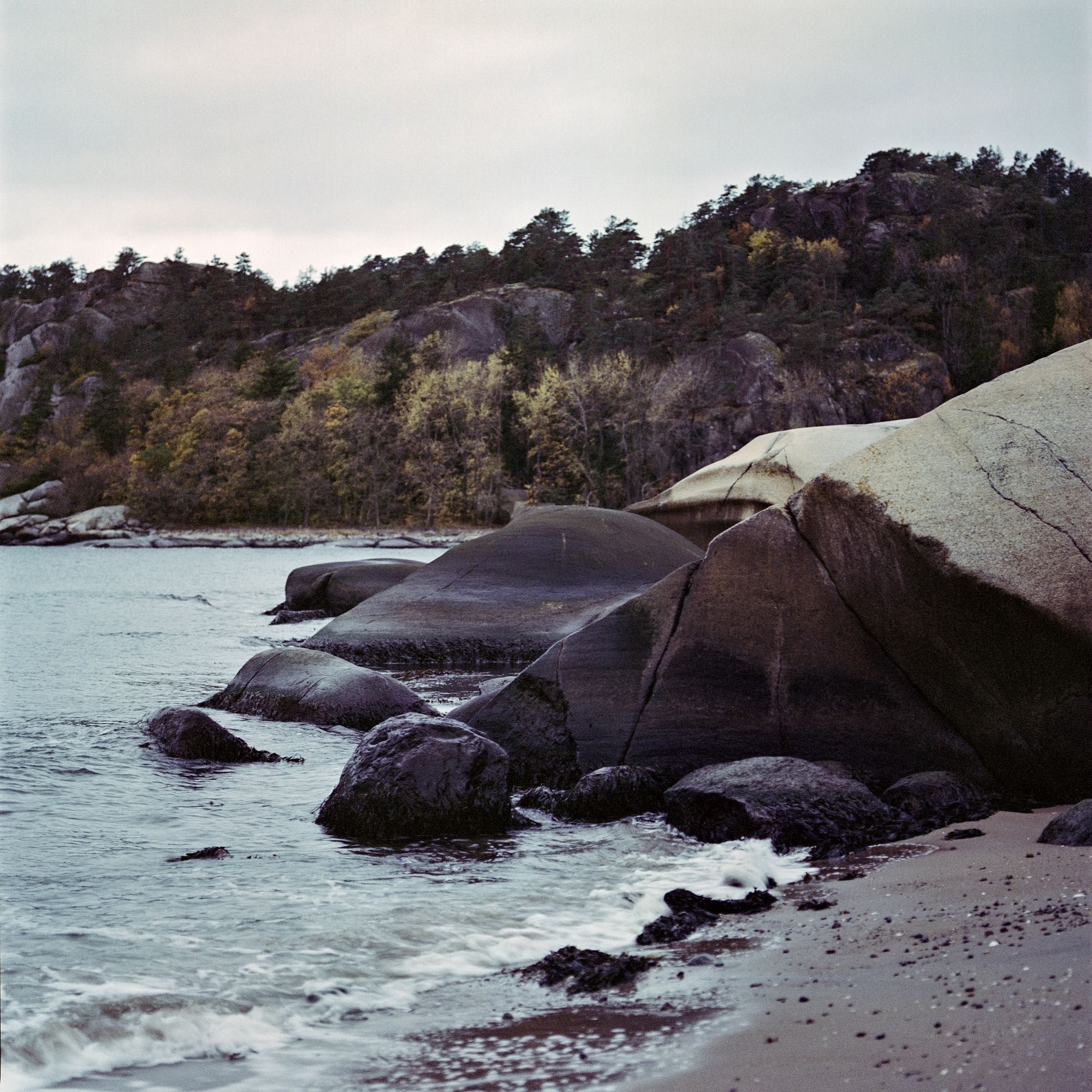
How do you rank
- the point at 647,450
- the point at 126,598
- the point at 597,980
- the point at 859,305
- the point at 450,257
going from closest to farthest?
the point at 597,980
the point at 126,598
the point at 647,450
the point at 859,305
the point at 450,257

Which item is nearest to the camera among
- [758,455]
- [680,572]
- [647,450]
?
[680,572]

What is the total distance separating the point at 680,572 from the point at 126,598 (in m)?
22.9

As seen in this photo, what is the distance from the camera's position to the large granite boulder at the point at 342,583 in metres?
20.0

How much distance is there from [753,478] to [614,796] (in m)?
12.2

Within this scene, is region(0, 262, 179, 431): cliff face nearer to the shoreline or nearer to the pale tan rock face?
the shoreline

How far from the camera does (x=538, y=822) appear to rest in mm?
6777

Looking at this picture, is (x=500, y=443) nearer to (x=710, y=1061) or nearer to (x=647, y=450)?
(x=647, y=450)

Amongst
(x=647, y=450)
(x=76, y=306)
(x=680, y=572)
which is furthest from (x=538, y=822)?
(x=76, y=306)

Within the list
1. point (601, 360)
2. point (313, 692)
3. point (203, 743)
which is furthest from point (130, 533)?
point (203, 743)

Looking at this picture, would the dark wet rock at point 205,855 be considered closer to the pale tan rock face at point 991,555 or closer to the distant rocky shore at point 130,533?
the pale tan rock face at point 991,555

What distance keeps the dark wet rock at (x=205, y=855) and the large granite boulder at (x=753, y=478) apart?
12.0m

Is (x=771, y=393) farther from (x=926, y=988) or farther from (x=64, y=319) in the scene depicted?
(x=64, y=319)

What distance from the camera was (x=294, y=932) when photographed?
4.71 meters


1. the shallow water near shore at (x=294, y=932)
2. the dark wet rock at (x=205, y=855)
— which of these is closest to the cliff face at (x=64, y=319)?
the shallow water near shore at (x=294, y=932)
